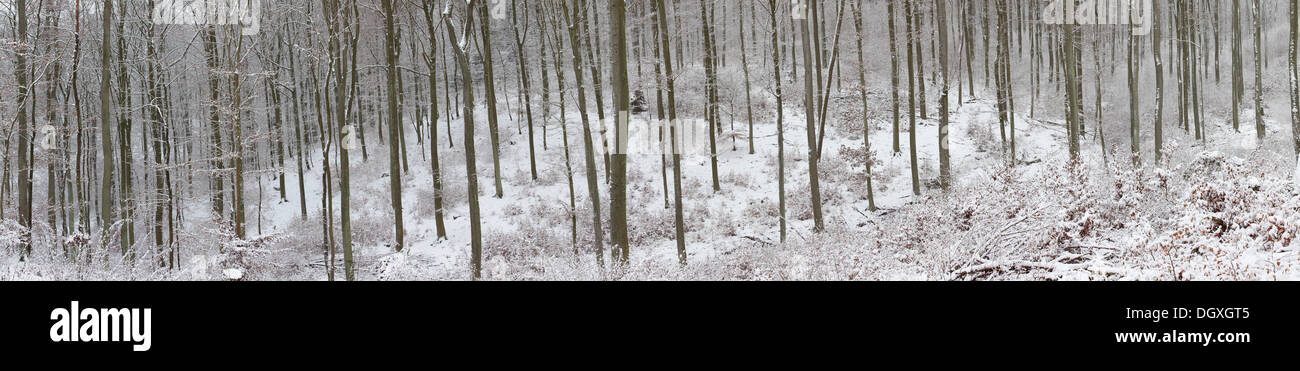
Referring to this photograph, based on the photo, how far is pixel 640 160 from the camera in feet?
82.3

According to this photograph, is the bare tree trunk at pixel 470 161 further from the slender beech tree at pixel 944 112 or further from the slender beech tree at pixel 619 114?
the slender beech tree at pixel 944 112

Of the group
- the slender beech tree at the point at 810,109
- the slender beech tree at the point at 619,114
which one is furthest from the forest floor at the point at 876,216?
the slender beech tree at the point at 619,114

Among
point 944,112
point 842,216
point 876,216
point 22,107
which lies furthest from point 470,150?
point 944,112

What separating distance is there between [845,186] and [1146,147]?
12.1 meters

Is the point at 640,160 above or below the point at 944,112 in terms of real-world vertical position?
below

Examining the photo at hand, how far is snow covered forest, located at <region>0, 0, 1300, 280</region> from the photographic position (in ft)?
29.2

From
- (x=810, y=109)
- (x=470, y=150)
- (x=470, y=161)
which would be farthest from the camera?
(x=810, y=109)

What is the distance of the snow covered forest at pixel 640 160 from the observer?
8.91m

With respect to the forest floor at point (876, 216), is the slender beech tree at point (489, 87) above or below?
above

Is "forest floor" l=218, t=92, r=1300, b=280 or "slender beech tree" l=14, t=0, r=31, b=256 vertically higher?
"slender beech tree" l=14, t=0, r=31, b=256

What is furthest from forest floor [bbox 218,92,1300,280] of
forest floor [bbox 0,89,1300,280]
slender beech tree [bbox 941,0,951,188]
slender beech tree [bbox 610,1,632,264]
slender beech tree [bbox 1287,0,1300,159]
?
slender beech tree [bbox 1287,0,1300,159]

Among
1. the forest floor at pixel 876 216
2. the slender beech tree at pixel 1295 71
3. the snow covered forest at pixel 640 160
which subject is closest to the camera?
the forest floor at pixel 876 216

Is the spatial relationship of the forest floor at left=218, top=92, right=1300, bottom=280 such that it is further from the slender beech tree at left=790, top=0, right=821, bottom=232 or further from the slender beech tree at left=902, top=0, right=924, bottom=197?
the slender beech tree at left=790, top=0, right=821, bottom=232

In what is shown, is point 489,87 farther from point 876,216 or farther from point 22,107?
point 876,216
